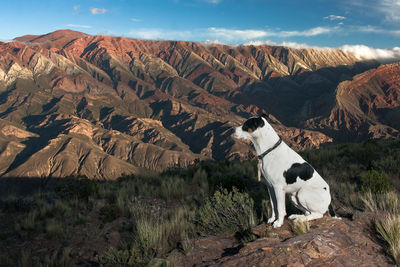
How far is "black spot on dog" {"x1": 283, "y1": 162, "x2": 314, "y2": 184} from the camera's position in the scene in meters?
5.16

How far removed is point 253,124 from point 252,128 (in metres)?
0.08

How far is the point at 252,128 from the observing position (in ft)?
17.3

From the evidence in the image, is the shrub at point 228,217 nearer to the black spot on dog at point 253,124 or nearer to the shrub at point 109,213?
the black spot on dog at point 253,124

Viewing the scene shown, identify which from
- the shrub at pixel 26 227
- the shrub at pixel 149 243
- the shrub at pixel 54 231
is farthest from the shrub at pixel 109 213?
the shrub at pixel 149 243

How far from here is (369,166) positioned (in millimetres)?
11141

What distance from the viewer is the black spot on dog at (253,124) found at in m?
5.27

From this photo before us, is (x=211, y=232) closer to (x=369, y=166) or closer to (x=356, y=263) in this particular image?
(x=356, y=263)

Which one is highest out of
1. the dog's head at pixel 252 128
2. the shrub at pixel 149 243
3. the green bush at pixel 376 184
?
the dog's head at pixel 252 128

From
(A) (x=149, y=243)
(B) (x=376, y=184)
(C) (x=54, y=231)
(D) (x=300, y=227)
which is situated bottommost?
(C) (x=54, y=231)

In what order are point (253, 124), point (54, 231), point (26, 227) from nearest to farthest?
point (253, 124) < point (54, 231) < point (26, 227)

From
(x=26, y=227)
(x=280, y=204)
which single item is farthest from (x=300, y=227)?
(x=26, y=227)

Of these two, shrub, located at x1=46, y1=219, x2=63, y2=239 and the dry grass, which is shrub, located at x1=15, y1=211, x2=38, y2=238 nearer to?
shrub, located at x1=46, y1=219, x2=63, y2=239

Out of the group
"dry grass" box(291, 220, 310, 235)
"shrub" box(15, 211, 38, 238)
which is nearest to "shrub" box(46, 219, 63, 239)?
"shrub" box(15, 211, 38, 238)

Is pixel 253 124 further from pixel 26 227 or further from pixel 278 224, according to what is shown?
pixel 26 227
